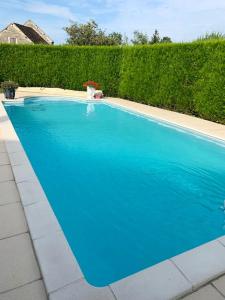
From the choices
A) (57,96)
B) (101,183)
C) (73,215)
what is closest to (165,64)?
(57,96)

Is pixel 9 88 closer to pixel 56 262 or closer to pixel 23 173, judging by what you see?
pixel 23 173

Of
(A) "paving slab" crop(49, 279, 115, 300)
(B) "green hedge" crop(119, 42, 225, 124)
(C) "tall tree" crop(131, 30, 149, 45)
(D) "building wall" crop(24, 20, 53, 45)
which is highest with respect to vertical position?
(C) "tall tree" crop(131, 30, 149, 45)

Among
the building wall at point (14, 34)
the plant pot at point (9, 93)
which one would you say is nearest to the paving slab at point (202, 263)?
the plant pot at point (9, 93)

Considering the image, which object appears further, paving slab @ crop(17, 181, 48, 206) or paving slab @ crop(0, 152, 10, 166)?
paving slab @ crop(0, 152, 10, 166)

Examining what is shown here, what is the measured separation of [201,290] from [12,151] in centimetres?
528

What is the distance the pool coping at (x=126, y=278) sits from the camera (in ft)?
9.12

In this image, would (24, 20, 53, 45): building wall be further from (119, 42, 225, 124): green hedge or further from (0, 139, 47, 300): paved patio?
(0, 139, 47, 300): paved patio

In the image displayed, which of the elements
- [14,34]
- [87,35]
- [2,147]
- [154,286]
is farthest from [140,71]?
[87,35]

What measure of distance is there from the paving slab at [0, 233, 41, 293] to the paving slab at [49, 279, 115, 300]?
39 cm

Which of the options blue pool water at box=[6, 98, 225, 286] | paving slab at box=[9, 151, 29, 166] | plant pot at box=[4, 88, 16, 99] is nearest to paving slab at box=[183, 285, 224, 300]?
blue pool water at box=[6, 98, 225, 286]

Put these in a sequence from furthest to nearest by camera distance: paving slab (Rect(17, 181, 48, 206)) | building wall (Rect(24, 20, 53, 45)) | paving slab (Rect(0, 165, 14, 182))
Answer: building wall (Rect(24, 20, 53, 45)), paving slab (Rect(0, 165, 14, 182)), paving slab (Rect(17, 181, 48, 206))

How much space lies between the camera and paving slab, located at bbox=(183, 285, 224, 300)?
2816mm

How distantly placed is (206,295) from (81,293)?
4.30 ft

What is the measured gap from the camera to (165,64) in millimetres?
14734
